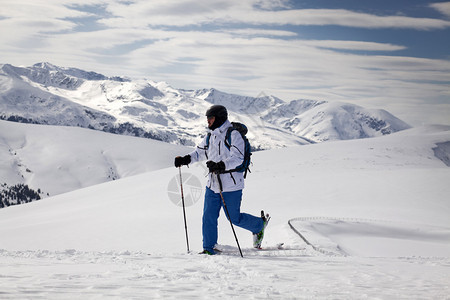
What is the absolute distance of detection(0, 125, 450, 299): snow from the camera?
5.06 meters

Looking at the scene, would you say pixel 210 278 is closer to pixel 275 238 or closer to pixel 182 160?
pixel 182 160

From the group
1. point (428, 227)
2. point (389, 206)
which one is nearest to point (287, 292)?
point (428, 227)

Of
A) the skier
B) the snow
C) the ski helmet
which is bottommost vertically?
the snow

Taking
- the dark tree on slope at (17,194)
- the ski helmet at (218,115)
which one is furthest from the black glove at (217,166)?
the dark tree on slope at (17,194)

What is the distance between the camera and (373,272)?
651 cm

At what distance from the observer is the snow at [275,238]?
199 inches

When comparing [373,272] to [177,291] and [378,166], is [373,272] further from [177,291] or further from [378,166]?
[378,166]

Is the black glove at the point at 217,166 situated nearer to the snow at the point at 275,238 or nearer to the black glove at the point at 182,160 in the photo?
the black glove at the point at 182,160

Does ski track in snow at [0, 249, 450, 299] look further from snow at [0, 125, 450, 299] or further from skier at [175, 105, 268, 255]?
skier at [175, 105, 268, 255]

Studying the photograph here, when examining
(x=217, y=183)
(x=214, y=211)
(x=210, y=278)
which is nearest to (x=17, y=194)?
(x=214, y=211)

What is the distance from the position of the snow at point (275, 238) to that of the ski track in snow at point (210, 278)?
0.02 meters

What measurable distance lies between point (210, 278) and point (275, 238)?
333 inches

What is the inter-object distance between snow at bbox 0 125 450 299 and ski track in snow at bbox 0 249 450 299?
0.02 m

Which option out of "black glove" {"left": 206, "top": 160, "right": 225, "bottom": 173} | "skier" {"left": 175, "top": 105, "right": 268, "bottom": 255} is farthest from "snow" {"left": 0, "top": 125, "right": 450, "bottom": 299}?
"black glove" {"left": 206, "top": 160, "right": 225, "bottom": 173}
